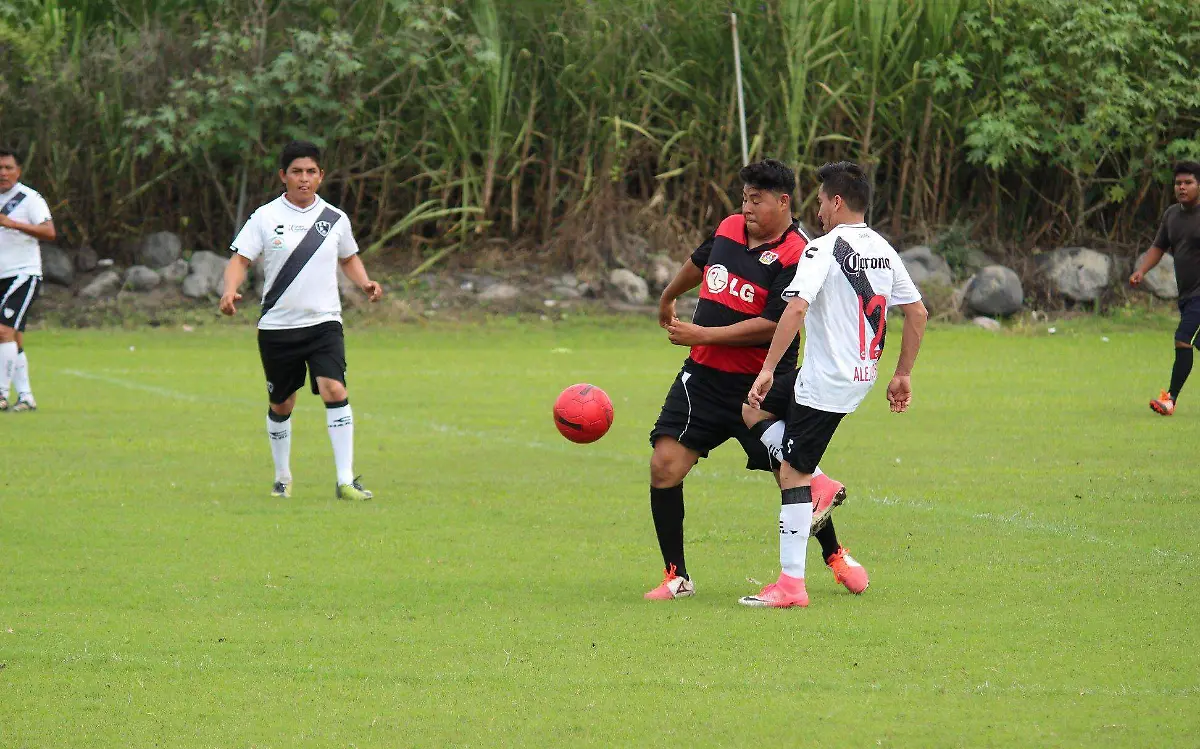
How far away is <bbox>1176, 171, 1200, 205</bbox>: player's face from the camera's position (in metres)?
14.0

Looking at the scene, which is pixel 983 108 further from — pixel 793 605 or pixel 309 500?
pixel 793 605

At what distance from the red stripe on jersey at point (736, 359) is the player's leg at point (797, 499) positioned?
320mm

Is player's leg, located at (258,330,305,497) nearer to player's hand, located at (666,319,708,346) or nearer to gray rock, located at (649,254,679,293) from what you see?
player's hand, located at (666,319,708,346)

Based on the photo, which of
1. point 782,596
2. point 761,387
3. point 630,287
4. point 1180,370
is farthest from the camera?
point 630,287

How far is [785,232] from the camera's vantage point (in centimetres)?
723

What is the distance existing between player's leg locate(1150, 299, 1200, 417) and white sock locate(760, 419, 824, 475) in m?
7.70

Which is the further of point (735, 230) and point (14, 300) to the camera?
point (14, 300)

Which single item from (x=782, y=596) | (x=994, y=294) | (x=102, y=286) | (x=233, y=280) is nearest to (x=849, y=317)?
(x=782, y=596)

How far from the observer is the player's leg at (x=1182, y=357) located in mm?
13828

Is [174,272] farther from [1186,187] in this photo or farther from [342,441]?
[1186,187]

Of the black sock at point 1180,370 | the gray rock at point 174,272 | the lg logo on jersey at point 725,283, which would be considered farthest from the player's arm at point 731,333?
the gray rock at point 174,272

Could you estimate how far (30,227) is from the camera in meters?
14.5

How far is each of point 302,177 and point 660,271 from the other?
14.9 m

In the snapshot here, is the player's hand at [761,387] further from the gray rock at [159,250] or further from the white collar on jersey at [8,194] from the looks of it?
the gray rock at [159,250]
